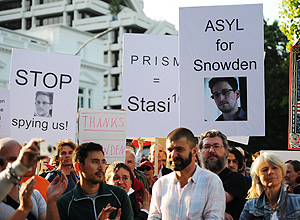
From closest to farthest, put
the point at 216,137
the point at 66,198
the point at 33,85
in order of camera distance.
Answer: the point at 66,198
the point at 216,137
the point at 33,85

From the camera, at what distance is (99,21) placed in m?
61.2

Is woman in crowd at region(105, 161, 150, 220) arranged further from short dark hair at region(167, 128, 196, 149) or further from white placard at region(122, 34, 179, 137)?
white placard at region(122, 34, 179, 137)

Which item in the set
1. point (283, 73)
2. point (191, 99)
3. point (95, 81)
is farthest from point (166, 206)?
point (95, 81)

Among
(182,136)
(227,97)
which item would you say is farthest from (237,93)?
(182,136)

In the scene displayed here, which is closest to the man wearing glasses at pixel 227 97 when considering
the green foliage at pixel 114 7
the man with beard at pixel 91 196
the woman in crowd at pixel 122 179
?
the woman in crowd at pixel 122 179

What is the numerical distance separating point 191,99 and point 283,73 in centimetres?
2858

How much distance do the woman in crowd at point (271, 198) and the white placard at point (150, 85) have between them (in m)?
3.96

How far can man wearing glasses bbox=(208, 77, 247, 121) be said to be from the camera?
7.32 meters

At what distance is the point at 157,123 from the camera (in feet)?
28.2

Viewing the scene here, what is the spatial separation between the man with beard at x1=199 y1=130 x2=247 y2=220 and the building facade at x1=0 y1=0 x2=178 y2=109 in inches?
2155

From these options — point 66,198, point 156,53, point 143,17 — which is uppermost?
point 143,17

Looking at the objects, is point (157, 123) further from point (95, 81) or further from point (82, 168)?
point (95, 81)

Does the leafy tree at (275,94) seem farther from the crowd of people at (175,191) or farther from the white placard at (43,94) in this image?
the crowd of people at (175,191)

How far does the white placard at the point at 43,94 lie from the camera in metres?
9.07
